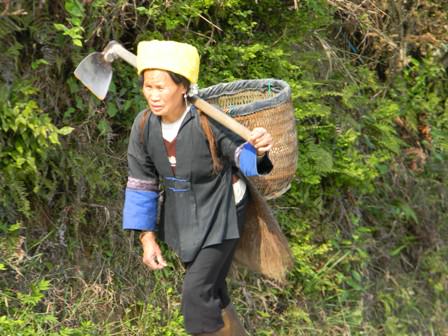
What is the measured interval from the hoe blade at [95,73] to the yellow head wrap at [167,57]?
0.40 metres

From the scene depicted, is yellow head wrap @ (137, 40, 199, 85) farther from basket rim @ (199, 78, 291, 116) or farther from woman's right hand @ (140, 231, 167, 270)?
woman's right hand @ (140, 231, 167, 270)

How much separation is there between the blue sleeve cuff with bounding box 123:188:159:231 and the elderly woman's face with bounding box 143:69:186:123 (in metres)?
0.45

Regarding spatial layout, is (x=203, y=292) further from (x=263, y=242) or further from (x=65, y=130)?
(x=65, y=130)

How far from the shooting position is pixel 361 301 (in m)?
6.24

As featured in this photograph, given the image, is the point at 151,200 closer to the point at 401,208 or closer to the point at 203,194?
the point at 203,194

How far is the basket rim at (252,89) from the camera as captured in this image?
172 inches

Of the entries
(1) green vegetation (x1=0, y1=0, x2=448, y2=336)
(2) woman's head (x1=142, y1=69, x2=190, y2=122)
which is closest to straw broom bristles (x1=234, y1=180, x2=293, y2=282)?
(2) woman's head (x1=142, y1=69, x2=190, y2=122)

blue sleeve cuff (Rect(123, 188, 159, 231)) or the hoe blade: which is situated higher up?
the hoe blade

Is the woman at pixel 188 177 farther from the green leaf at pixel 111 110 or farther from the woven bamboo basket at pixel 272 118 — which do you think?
the green leaf at pixel 111 110

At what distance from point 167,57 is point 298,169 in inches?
84.9

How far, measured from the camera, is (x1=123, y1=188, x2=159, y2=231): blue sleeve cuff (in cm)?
423

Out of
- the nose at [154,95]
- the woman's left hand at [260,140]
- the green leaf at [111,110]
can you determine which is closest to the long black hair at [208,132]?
the nose at [154,95]

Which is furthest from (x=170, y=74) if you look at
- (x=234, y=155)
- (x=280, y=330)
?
(x=280, y=330)

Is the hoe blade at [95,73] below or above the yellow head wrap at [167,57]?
below
